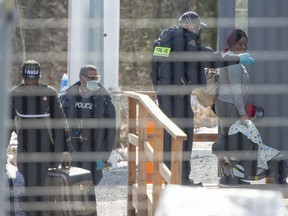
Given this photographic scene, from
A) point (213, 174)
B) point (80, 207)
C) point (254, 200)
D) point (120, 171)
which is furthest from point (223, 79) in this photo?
point (254, 200)

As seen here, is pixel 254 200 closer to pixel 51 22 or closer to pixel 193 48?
pixel 193 48

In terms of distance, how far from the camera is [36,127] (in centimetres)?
655

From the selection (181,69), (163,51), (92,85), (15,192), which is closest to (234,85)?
(181,69)

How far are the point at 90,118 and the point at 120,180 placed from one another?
7.87 feet

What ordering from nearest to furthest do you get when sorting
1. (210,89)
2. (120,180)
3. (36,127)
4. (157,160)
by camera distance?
1. (157,160)
2. (36,127)
3. (210,89)
4. (120,180)

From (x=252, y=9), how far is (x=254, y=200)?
15.0ft

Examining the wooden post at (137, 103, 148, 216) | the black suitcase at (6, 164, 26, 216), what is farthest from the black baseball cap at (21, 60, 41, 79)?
the wooden post at (137, 103, 148, 216)

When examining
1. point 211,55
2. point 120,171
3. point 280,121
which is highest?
point 211,55

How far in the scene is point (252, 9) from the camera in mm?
7652

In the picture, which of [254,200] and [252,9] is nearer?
[254,200]

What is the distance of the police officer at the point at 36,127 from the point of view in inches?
256

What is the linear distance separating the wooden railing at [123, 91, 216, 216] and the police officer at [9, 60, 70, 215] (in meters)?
0.57

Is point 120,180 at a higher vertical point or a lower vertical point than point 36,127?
lower

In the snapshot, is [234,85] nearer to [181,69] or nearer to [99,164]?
[181,69]
